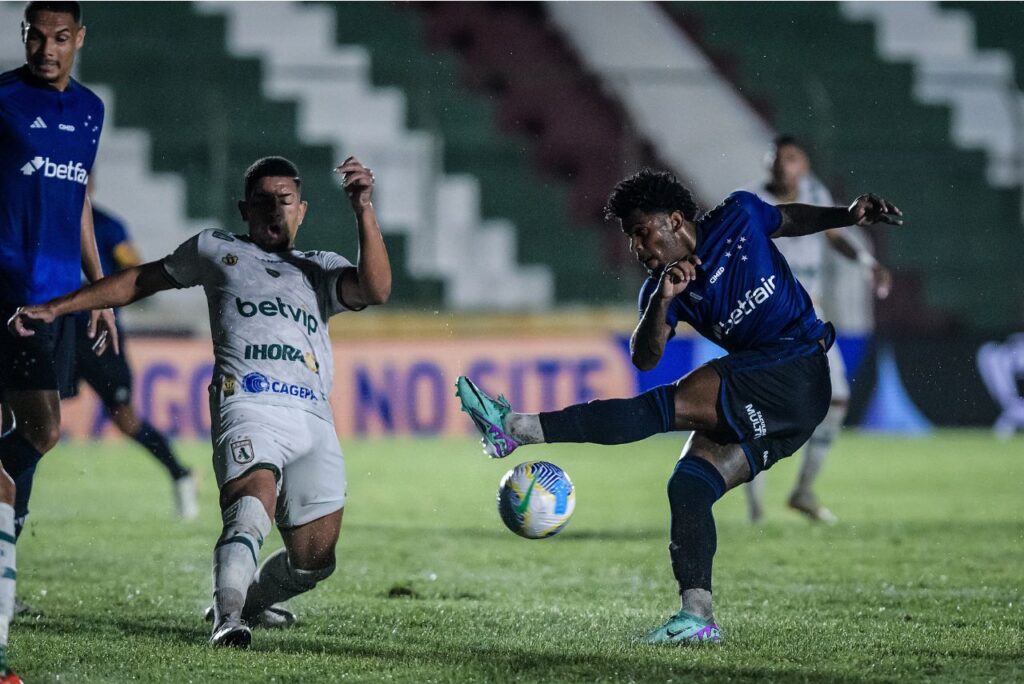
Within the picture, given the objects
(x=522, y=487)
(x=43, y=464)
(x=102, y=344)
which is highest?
(x=102, y=344)

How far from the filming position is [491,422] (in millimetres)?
4809

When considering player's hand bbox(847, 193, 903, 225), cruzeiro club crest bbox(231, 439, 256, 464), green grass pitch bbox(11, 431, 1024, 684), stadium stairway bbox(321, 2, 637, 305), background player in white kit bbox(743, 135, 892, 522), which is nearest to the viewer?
green grass pitch bbox(11, 431, 1024, 684)

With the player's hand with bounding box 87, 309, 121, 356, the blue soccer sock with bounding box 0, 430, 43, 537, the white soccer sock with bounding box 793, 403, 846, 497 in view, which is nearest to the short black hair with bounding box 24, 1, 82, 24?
the player's hand with bounding box 87, 309, 121, 356

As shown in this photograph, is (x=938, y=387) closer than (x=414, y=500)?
No

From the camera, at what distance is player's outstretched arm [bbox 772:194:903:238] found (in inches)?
197

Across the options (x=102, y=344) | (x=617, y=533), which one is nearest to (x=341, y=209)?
(x=617, y=533)

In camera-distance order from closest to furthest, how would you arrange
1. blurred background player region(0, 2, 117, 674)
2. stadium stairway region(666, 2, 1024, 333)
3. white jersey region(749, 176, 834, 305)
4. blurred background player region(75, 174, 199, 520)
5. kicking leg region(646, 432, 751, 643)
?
kicking leg region(646, 432, 751, 643) < blurred background player region(0, 2, 117, 674) < blurred background player region(75, 174, 199, 520) < white jersey region(749, 176, 834, 305) < stadium stairway region(666, 2, 1024, 333)

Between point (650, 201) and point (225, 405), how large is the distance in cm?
155

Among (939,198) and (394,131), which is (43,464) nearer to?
(394,131)

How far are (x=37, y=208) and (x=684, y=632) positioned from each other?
2708 millimetres

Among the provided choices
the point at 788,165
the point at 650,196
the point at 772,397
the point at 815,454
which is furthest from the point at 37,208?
the point at 815,454

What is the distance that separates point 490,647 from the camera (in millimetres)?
4574

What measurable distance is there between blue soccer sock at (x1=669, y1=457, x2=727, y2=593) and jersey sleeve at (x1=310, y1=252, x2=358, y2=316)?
1.27m

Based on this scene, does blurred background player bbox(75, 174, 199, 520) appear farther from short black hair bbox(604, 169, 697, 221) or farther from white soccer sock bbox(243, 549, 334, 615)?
short black hair bbox(604, 169, 697, 221)
